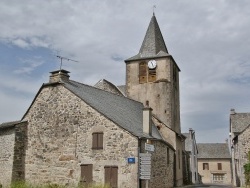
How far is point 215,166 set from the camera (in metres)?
57.2

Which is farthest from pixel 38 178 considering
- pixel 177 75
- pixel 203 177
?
pixel 203 177

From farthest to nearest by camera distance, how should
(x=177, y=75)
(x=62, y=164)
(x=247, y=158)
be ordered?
(x=177, y=75), (x=247, y=158), (x=62, y=164)

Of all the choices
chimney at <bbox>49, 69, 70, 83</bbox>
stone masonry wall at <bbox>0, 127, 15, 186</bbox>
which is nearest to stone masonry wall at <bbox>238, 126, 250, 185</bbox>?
chimney at <bbox>49, 69, 70, 83</bbox>

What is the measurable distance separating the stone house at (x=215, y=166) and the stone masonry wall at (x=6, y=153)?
1640 inches

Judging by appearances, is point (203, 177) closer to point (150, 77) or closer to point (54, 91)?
point (150, 77)

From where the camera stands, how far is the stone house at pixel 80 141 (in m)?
19.4

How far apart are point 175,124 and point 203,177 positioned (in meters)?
29.7

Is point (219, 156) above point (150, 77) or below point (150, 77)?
below

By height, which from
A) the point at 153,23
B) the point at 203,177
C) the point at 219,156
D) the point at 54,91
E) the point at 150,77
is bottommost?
the point at 203,177

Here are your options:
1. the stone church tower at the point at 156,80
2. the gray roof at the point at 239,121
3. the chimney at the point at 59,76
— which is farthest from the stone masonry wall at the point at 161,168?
the gray roof at the point at 239,121

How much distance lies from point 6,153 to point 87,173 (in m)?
6.24

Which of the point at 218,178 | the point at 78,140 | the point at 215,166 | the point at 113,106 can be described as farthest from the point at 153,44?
the point at 218,178

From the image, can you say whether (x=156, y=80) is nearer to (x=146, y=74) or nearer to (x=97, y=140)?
(x=146, y=74)

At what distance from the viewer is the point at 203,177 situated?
57.5 m
